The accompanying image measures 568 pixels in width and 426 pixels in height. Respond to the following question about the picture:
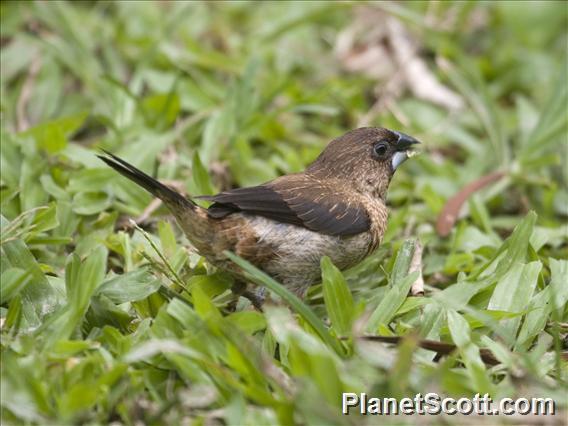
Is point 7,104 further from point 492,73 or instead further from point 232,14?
point 492,73

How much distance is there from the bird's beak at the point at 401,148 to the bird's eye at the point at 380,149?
0.06 meters

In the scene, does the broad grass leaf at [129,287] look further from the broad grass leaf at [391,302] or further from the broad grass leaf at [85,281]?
the broad grass leaf at [391,302]

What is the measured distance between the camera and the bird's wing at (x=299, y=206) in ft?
11.4

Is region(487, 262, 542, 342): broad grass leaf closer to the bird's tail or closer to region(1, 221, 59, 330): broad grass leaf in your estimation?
the bird's tail

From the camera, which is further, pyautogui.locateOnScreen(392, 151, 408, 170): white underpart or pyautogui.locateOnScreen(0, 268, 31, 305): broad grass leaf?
Answer: pyautogui.locateOnScreen(392, 151, 408, 170): white underpart

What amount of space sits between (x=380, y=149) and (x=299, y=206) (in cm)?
71

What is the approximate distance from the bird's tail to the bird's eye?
1.01m

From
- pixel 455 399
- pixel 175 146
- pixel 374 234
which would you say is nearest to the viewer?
pixel 455 399

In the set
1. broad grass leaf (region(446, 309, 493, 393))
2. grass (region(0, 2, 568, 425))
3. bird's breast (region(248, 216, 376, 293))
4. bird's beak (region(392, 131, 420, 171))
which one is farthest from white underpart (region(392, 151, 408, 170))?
broad grass leaf (region(446, 309, 493, 393))

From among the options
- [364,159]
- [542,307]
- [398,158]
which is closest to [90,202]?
[364,159]

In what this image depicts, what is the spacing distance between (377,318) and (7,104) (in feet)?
9.01

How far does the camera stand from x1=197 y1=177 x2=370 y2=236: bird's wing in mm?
3477

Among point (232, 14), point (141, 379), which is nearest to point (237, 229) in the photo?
point (141, 379)

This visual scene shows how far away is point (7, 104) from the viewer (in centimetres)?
496
